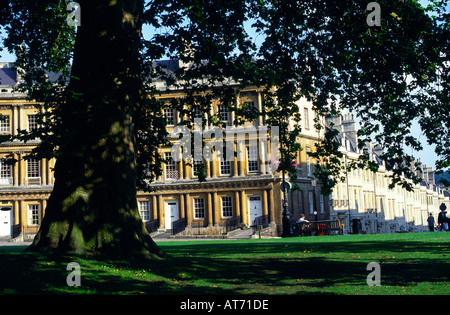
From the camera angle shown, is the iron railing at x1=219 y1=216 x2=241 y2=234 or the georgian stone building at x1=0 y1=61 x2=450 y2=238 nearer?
the iron railing at x1=219 y1=216 x2=241 y2=234

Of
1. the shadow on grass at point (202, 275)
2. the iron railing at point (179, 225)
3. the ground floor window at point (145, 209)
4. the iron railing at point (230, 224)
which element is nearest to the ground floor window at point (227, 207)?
the iron railing at point (230, 224)

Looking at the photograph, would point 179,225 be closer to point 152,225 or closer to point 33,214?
point 152,225

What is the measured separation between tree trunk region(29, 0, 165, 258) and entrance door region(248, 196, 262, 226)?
41668 millimetres

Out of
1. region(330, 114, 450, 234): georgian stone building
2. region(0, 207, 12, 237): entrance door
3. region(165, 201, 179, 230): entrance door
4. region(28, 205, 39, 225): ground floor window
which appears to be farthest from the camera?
region(330, 114, 450, 234): georgian stone building

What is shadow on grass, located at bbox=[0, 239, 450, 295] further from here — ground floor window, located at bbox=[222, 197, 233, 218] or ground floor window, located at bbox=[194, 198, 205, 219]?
ground floor window, located at bbox=[194, 198, 205, 219]

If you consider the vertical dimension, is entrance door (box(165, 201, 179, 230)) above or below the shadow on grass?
above

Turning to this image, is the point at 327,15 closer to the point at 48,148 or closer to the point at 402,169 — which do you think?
the point at 402,169

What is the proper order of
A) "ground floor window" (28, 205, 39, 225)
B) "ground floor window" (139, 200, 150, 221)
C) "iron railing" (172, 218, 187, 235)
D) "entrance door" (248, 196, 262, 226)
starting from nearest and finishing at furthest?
"entrance door" (248, 196, 262, 226) → "iron railing" (172, 218, 187, 235) → "ground floor window" (139, 200, 150, 221) → "ground floor window" (28, 205, 39, 225)

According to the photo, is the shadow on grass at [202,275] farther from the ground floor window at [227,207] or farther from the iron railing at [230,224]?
the ground floor window at [227,207]

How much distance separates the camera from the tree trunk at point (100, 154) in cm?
1116

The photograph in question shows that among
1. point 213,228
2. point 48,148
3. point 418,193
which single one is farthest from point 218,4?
point 418,193

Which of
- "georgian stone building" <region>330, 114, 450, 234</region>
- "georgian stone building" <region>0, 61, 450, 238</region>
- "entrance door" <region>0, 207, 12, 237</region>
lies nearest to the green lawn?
"georgian stone building" <region>0, 61, 450, 238</region>

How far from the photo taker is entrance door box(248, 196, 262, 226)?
175 ft
